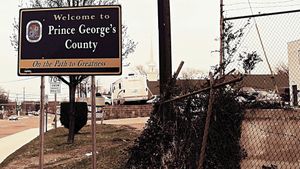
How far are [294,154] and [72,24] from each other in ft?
14.0

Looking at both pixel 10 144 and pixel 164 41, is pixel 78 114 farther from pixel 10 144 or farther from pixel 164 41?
pixel 164 41

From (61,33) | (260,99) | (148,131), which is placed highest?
(61,33)

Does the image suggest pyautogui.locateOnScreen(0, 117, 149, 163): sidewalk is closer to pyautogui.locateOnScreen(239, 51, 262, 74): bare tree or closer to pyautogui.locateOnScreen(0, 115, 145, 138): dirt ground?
pyautogui.locateOnScreen(0, 115, 145, 138): dirt ground

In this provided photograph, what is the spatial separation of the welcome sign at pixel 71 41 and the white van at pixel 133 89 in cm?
3503

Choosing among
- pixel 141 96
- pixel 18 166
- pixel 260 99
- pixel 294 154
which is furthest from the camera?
pixel 141 96

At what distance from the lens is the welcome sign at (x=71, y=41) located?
20.6 ft

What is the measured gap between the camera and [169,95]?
21.6ft

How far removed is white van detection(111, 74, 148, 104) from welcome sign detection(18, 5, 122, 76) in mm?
35030

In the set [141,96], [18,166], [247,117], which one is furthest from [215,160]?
[141,96]

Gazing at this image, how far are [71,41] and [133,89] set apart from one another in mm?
35902

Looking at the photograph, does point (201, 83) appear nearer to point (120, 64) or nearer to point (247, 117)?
point (247, 117)

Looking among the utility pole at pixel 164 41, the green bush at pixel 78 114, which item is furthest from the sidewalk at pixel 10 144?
the utility pole at pixel 164 41

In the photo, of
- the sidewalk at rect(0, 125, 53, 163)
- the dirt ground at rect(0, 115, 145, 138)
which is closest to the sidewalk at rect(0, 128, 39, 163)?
the sidewalk at rect(0, 125, 53, 163)

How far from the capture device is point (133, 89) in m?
42.2
